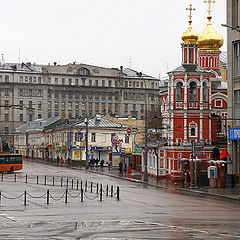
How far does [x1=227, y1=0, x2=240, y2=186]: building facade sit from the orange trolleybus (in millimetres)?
25984

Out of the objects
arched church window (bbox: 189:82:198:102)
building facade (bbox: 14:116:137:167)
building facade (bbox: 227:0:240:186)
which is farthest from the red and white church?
building facade (bbox: 14:116:137:167)

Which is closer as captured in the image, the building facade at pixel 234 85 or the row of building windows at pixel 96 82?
the building facade at pixel 234 85

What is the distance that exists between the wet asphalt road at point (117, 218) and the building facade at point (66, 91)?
320ft

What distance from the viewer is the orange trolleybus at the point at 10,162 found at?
6000 centimetres

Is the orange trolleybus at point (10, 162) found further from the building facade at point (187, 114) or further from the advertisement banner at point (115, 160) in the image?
the building facade at point (187, 114)

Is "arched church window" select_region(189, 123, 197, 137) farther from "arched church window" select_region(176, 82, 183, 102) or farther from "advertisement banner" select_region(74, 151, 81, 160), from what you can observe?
"advertisement banner" select_region(74, 151, 81, 160)

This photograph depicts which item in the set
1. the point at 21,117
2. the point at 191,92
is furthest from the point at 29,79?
the point at 191,92

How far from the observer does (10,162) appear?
200ft

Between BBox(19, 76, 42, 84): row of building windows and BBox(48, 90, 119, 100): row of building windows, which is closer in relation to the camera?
BBox(19, 76, 42, 84): row of building windows

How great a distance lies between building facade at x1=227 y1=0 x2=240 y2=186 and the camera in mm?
43969

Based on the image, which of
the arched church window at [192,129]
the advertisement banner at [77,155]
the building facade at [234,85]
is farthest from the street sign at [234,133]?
the advertisement banner at [77,155]

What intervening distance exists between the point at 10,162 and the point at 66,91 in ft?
244

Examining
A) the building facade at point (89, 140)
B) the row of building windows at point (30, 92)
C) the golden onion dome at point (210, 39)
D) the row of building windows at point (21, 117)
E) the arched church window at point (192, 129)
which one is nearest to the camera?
the arched church window at point (192, 129)

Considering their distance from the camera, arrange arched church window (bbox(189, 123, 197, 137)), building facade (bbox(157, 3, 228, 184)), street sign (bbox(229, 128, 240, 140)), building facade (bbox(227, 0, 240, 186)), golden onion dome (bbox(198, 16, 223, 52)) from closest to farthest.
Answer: street sign (bbox(229, 128, 240, 140))
building facade (bbox(227, 0, 240, 186))
building facade (bbox(157, 3, 228, 184))
arched church window (bbox(189, 123, 197, 137))
golden onion dome (bbox(198, 16, 223, 52))
